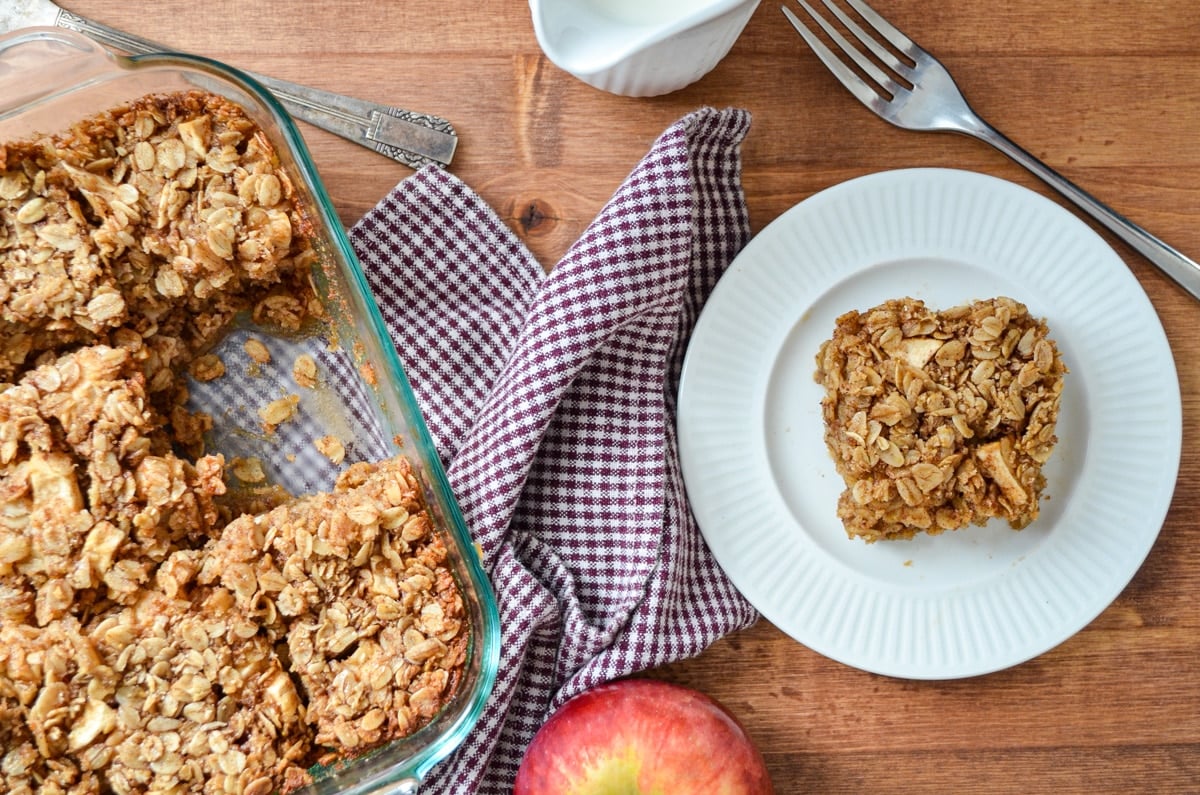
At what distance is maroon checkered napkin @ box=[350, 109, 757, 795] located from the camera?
1807 millimetres

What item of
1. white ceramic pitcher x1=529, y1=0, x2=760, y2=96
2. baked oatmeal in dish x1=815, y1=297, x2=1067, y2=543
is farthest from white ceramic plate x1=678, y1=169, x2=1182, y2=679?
white ceramic pitcher x1=529, y1=0, x2=760, y2=96

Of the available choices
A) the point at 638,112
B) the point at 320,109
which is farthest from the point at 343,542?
the point at 638,112

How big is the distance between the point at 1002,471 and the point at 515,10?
1.25m

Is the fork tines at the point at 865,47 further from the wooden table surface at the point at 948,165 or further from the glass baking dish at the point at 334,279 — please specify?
the glass baking dish at the point at 334,279

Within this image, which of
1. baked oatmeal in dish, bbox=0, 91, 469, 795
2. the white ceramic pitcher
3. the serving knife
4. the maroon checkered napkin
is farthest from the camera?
the serving knife

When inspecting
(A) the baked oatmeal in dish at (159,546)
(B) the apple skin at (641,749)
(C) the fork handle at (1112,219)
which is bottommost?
(B) the apple skin at (641,749)

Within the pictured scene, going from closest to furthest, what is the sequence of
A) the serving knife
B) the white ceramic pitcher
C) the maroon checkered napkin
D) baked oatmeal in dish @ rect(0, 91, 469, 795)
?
1. baked oatmeal in dish @ rect(0, 91, 469, 795)
2. the white ceramic pitcher
3. the maroon checkered napkin
4. the serving knife

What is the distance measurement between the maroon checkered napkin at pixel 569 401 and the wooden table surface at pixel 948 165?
109 millimetres

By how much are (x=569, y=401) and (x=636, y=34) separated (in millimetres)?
674

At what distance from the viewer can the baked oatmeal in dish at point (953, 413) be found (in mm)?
1689

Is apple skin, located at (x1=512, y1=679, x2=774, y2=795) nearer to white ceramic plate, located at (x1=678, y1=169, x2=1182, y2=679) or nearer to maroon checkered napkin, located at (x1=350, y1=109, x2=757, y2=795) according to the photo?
maroon checkered napkin, located at (x1=350, y1=109, x2=757, y2=795)

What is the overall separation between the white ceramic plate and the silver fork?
3.6 inches

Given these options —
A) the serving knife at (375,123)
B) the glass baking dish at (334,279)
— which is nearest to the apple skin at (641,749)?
the glass baking dish at (334,279)

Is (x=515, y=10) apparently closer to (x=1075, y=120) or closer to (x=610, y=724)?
(x=1075, y=120)
